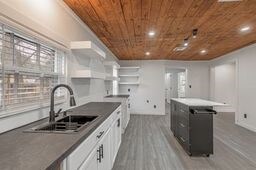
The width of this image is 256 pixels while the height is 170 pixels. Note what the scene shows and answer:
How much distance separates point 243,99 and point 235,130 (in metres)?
1.10

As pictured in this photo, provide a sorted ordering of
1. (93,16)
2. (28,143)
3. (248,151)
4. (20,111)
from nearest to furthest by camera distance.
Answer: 1. (28,143)
2. (20,111)
3. (93,16)
4. (248,151)

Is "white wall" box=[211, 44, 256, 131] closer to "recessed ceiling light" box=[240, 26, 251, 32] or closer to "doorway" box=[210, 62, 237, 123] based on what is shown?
"recessed ceiling light" box=[240, 26, 251, 32]

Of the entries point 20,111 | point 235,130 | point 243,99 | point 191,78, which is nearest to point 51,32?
point 20,111

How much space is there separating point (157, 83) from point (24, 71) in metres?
6.37

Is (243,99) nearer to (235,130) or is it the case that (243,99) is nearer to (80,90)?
(235,130)

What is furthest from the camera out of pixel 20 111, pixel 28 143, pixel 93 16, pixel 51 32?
pixel 93 16

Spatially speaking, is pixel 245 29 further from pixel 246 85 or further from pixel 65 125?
pixel 65 125

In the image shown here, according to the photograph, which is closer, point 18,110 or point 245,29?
point 18,110

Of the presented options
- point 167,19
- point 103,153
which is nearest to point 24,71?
point 103,153

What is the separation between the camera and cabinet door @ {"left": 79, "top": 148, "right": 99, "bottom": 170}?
4.21 ft

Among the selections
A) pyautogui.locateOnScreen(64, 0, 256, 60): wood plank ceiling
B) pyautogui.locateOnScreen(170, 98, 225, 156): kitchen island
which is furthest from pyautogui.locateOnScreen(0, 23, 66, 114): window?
pyautogui.locateOnScreen(170, 98, 225, 156): kitchen island

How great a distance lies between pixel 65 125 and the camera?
1.83 meters

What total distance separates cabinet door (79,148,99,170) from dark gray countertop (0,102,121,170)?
0.66 ft

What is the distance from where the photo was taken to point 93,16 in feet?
9.14
